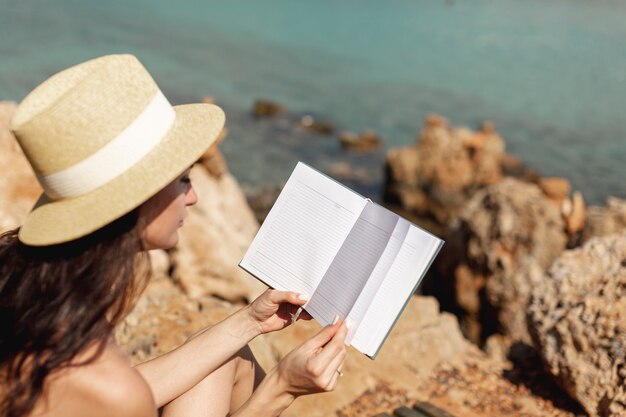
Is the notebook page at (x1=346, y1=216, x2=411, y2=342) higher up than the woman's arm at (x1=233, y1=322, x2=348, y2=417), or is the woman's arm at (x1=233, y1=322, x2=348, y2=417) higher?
the notebook page at (x1=346, y1=216, x2=411, y2=342)

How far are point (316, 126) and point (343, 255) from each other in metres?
16.9

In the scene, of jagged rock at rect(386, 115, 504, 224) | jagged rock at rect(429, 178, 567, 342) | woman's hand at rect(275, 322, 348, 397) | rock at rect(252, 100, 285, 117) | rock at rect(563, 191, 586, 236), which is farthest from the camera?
rock at rect(252, 100, 285, 117)

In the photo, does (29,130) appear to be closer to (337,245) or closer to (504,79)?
(337,245)

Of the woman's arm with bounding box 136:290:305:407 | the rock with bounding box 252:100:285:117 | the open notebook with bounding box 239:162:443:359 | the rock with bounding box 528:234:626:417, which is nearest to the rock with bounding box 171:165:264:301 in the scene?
the rock with bounding box 528:234:626:417

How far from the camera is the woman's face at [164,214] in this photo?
2.22m

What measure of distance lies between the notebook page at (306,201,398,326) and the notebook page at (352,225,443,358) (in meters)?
0.07

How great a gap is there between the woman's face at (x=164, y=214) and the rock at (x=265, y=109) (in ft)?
57.3

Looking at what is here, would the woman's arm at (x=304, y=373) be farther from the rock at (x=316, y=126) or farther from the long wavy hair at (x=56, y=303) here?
the rock at (x=316, y=126)

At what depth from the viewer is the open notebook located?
8.23ft

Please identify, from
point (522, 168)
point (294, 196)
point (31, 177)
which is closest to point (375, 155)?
point (522, 168)

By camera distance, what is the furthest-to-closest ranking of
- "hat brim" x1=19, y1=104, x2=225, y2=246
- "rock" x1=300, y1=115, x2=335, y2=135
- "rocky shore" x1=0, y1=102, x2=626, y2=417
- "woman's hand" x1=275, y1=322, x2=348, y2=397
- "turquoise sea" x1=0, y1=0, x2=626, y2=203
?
"rock" x1=300, y1=115, x2=335, y2=135 → "turquoise sea" x1=0, y1=0, x2=626, y2=203 → "rocky shore" x1=0, y1=102, x2=626, y2=417 → "woman's hand" x1=275, y1=322, x2=348, y2=397 → "hat brim" x1=19, y1=104, x2=225, y2=246

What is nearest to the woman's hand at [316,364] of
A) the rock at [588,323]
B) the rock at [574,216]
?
the rock at [588,323]

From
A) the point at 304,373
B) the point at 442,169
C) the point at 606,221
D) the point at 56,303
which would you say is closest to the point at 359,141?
the point at 442,169

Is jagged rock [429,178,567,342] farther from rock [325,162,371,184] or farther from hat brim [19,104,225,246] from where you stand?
rock [325,162,371,184]
